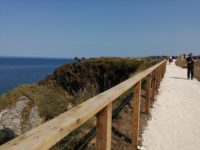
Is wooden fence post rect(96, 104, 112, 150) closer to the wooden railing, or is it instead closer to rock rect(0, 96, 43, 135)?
the wooden railing

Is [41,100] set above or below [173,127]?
Answer: below

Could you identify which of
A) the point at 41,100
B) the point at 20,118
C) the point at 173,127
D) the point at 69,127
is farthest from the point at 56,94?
the point at 69,127

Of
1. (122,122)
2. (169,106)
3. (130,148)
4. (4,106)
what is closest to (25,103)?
(4,106)

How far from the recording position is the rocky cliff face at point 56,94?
10.7 metres

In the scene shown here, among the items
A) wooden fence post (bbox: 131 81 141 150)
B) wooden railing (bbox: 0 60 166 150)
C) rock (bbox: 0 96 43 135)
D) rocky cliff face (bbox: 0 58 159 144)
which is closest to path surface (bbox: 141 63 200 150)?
wooden fence post (bbox: 131 81 141 150)

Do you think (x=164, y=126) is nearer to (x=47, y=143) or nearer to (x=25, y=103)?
(x=47, y=143)

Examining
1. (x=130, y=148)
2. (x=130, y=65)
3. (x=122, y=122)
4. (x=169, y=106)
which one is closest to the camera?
(x=130, y=148)

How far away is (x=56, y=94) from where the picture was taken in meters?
16.8

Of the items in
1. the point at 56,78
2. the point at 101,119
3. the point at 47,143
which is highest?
the point at 47,143

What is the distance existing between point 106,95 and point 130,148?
2262 mm

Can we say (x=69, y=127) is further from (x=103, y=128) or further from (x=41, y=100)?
(x=41, y=100)

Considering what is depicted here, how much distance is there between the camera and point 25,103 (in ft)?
46.0

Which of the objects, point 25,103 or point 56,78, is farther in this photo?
point 56,78

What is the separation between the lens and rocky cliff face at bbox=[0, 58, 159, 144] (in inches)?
422
